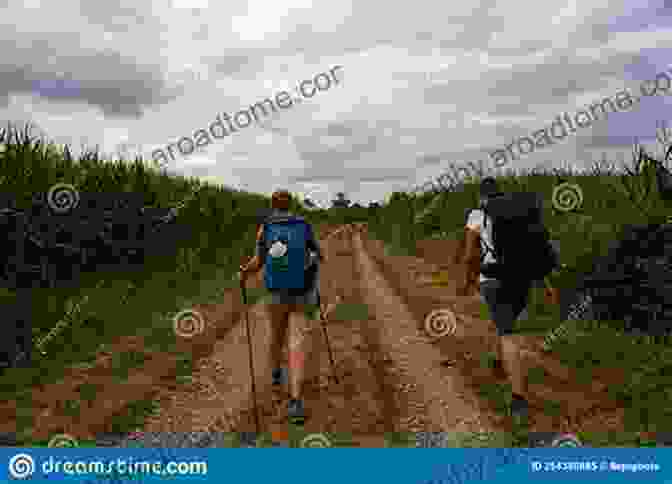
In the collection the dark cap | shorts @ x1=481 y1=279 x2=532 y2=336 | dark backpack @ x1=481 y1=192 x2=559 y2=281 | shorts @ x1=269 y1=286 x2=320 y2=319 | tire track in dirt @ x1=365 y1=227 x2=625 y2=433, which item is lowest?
tire track in dirt @ x1=365 y1=227 x2=625 y2=433

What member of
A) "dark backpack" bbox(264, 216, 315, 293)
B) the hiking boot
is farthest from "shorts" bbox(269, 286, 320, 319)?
the hiking boot

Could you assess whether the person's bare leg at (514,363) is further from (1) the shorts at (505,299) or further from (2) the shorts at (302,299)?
(2) the shorts at (302,299)

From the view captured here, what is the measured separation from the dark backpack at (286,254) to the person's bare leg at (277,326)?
269 millimetres

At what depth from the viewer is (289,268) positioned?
5898mm

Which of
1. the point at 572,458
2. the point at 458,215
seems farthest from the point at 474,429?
the point at 458,215

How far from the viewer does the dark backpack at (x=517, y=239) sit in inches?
221

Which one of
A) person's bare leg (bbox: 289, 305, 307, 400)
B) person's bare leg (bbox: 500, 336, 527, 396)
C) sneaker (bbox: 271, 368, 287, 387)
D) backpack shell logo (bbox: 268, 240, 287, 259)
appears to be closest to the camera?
person's bare leg (bbox: 500, 336, 527, 396)

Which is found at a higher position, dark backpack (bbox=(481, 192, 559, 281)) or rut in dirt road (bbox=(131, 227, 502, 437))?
dark backpack (bbox=(481, 192, 559, 281))

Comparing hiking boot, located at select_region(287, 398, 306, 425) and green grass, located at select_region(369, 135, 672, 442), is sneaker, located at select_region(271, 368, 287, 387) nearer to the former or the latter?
hiking boot, located at select_region(287, 398, 306, 425)

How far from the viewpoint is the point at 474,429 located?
560 cm

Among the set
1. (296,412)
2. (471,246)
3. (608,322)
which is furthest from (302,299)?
(608,322)

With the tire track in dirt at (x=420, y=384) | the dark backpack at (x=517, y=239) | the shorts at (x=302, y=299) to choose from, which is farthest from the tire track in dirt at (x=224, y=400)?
the dark backpack at (x=517, y=239)

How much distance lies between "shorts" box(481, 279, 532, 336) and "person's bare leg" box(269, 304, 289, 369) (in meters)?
2.01

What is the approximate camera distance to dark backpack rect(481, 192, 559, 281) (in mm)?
5617
